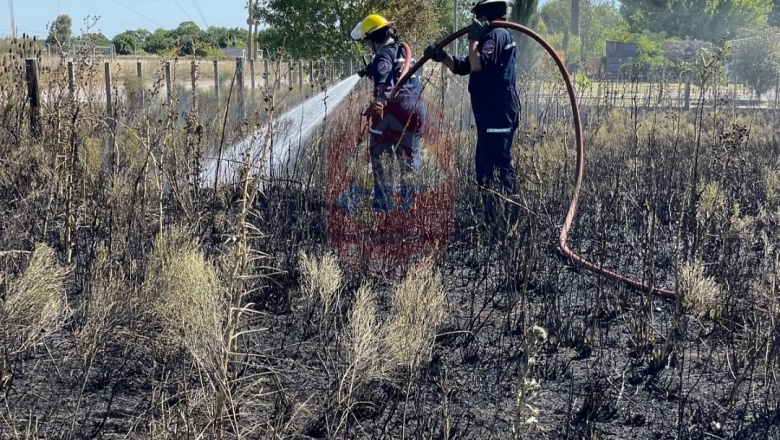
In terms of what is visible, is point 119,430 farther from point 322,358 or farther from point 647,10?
point 647,10

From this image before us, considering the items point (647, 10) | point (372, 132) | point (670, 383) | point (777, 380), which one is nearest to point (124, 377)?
point (670, 383)

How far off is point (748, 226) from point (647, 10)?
55408 millimetres

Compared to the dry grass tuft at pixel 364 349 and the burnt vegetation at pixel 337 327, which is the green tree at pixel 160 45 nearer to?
the burnt vegetation at pixel 337 327

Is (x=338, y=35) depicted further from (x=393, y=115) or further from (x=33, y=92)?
(x=393, y=115)

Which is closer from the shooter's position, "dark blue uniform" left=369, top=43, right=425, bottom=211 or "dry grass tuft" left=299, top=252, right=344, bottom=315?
"dry grass tuft" left=299, top=252, right=344, bottom=315

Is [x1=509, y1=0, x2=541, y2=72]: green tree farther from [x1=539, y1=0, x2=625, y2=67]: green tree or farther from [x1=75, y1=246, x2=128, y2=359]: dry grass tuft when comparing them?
[x1=539, y1=0, x2=625, y2=67]: green tree

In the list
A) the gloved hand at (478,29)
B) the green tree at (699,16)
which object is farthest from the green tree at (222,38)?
the green tree at (699,16)

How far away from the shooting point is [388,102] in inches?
261

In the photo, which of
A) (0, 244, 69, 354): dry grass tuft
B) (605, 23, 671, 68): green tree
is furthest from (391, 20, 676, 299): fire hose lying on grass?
(605, 23, 671, 68): green tree

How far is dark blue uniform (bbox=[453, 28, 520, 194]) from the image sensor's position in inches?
253

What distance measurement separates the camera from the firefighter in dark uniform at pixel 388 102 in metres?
6.47

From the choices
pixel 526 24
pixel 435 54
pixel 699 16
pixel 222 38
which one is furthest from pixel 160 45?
pixel 699 16

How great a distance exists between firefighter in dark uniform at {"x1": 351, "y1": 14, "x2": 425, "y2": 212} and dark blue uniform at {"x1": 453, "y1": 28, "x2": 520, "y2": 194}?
0.43 metres

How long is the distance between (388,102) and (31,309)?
3389mm
